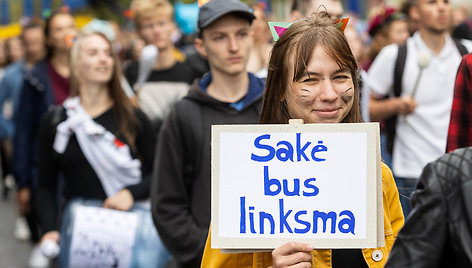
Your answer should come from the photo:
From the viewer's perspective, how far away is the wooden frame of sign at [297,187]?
2266 mm

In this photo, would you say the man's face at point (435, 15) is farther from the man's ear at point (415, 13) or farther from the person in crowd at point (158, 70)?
the person in crowd at point (158, 70)

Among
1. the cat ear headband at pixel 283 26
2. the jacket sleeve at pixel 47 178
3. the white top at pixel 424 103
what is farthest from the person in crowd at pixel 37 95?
the cat ear headband at pixel 283 26

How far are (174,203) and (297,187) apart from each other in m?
1.55

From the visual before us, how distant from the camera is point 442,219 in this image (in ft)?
5.44

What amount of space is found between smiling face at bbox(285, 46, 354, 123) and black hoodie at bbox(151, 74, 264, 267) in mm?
1287

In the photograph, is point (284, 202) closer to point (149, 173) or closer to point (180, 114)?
point (180, 114)

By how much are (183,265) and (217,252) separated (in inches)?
52.1

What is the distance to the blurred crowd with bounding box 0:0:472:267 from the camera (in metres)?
3.78

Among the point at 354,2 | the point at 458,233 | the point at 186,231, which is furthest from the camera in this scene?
the point at 354,2

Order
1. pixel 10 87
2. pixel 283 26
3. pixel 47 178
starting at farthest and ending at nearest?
pixel 10 87 < pixel 47 178 < pixel 283 26

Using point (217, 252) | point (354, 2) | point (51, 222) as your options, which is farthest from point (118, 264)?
point (354, 2)

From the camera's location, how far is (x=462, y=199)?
1.64 m

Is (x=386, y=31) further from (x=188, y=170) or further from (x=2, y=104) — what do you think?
(x=2, y=104)

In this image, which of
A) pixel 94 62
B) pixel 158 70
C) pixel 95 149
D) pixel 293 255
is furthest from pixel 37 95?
pixel 293 255
